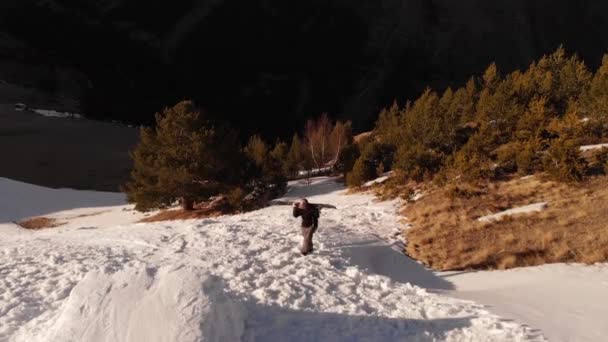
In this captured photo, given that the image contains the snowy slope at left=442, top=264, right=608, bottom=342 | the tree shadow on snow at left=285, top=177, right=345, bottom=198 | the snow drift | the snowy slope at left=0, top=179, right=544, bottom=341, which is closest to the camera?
the snow drift

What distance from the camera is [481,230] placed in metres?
12.7

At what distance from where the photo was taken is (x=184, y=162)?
834 inches

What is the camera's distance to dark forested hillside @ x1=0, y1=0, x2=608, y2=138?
333ft

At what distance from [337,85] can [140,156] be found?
291 feet

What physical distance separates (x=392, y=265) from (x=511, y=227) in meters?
3.77

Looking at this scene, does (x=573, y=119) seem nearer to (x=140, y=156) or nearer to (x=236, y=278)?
(x=236, y=278)

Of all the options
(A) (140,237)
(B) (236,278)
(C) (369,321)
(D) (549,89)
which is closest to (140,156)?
(A) (140,237)

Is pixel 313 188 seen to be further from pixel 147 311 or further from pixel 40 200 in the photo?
pixel 147 311

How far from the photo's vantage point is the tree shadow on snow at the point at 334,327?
652 cm

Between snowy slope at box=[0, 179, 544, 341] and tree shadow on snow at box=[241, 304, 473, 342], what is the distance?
0.05 ft

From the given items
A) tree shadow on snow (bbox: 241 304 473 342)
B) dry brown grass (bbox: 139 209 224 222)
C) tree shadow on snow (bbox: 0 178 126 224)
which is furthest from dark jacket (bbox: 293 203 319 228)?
tree shadow on snow (bbox: 0 178 126 224)

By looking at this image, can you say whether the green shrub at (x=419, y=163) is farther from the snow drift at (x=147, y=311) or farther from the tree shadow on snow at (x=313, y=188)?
the snow drift at (x=147, y=311)

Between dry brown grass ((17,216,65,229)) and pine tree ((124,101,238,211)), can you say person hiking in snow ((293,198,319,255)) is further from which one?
dry brown grass ((17,216,65,229))

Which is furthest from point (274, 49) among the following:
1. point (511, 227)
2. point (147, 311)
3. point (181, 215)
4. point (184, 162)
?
point (147, 311)
